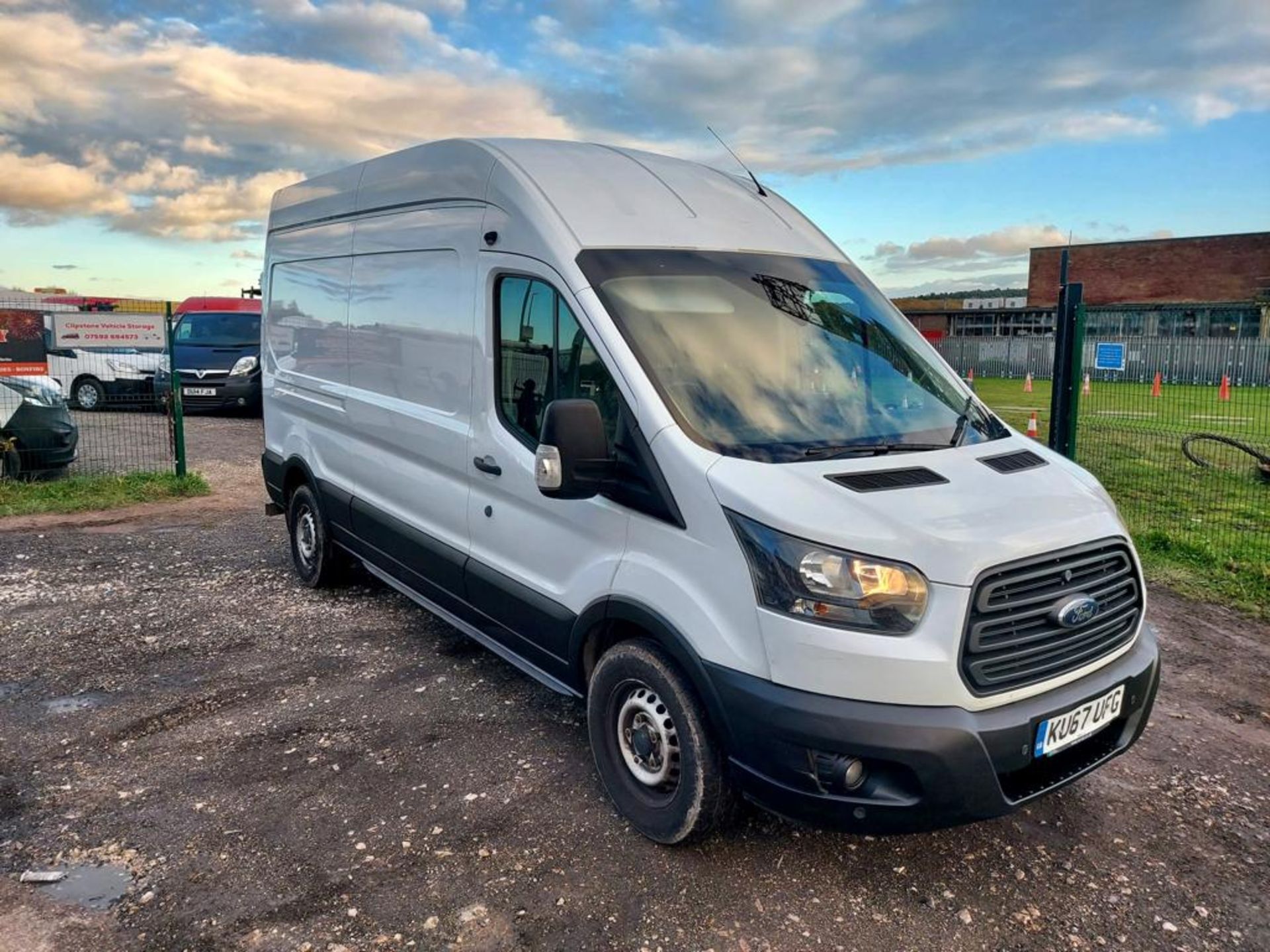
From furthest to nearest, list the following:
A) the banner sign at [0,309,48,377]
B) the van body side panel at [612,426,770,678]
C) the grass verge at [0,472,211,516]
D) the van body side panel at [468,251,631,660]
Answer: the banner sign at [0,309,48,377]
the grass verge at [0,472,211,516]
the van body side panel at [468,251,631,660]
the van body side panel at [612,426,770,678]

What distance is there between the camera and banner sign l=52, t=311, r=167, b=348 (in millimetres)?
9727

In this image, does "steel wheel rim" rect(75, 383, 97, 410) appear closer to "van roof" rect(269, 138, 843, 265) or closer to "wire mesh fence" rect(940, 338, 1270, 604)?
"van roof" rect(269, 138, 843, 265)

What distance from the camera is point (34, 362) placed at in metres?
9.16

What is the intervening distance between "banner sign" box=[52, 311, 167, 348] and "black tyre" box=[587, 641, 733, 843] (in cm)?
→ 878

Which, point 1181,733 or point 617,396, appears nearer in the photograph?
point 617,396

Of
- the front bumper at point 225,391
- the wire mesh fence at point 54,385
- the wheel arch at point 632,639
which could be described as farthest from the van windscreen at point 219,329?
the wheel arch at point 632,639

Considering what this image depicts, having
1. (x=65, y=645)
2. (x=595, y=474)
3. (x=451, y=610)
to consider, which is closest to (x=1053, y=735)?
(x=595, y=474)

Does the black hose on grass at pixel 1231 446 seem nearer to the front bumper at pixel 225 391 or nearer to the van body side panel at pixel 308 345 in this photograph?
the van body side panel at pixel 308 345

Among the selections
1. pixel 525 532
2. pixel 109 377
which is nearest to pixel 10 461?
pixel 109 377

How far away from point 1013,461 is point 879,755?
129cm

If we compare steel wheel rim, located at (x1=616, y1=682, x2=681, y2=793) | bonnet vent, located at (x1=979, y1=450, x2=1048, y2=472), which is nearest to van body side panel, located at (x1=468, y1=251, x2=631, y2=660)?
steel wheel rim, located at (x1=616, y1=682, x2=681, y2=793)

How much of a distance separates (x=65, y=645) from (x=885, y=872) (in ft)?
15.1

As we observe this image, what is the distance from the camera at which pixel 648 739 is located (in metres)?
3.19

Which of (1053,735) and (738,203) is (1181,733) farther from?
(738,203)
